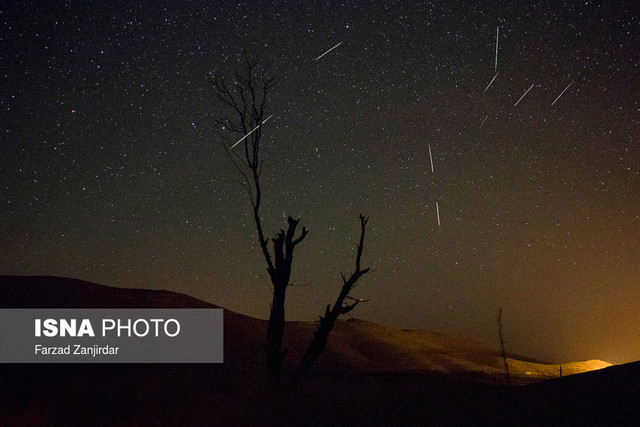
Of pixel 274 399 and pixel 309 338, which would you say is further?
pixel 309 338

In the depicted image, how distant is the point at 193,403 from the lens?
13195 mm

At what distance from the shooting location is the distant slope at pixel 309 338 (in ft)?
70.9

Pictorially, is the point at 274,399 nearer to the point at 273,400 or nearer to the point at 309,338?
the point at 273,400

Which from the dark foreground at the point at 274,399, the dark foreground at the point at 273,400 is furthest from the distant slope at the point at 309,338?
the dark foreground at the point at 273,400

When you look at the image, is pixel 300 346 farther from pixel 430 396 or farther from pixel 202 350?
pixel 430 396

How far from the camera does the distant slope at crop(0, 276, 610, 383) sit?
21.6 metres

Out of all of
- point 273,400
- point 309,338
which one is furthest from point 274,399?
point 309,338

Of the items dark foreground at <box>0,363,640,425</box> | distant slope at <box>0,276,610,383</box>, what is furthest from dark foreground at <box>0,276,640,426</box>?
distant slope at <box>0,276,610,383</box>

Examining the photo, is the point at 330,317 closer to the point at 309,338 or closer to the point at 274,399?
the point at 274,399

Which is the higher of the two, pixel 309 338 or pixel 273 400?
pixel 309 338

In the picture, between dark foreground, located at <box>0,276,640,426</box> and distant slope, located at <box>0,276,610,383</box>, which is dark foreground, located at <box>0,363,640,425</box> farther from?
distant slope, located at <box>0,276,610,383</box>

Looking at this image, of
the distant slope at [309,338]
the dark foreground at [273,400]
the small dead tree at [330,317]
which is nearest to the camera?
the dark foreground at [273,400]

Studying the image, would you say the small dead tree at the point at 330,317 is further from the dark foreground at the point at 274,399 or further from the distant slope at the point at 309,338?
the distant slope at the point at 309,338

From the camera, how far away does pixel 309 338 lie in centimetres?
2945
